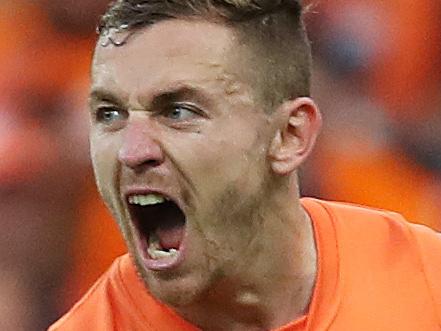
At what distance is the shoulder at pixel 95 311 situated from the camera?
56.8 inches

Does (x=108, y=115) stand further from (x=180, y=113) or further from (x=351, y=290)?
(x=351, y=290)

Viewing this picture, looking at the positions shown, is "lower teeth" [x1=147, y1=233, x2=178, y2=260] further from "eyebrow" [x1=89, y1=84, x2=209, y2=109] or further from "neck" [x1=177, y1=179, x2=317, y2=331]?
"eyebrow" [x1=89, y1=84, x2=209, y2=109]

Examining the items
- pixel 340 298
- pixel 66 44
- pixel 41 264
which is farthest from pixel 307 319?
pixel 66 44

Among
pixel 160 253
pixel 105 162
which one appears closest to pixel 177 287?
pixel 160 253

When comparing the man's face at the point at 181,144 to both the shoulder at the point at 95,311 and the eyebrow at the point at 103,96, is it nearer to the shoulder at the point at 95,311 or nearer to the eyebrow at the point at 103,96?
the eyebrow at the point at 103,96

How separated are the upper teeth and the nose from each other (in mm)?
41

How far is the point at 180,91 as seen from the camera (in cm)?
131

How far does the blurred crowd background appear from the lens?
93.1 inches

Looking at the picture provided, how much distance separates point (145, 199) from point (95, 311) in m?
0.21

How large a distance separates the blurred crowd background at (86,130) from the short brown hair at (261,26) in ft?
3.15

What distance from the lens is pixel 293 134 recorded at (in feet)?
4.71

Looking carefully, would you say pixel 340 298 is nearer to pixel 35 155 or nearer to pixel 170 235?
pixel 170 235

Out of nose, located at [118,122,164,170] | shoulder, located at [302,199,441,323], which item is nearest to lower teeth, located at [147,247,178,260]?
nose, located at [118,122,164,170]

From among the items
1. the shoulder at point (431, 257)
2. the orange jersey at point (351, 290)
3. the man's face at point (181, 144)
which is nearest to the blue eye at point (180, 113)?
the man's face at point (181, 144)
